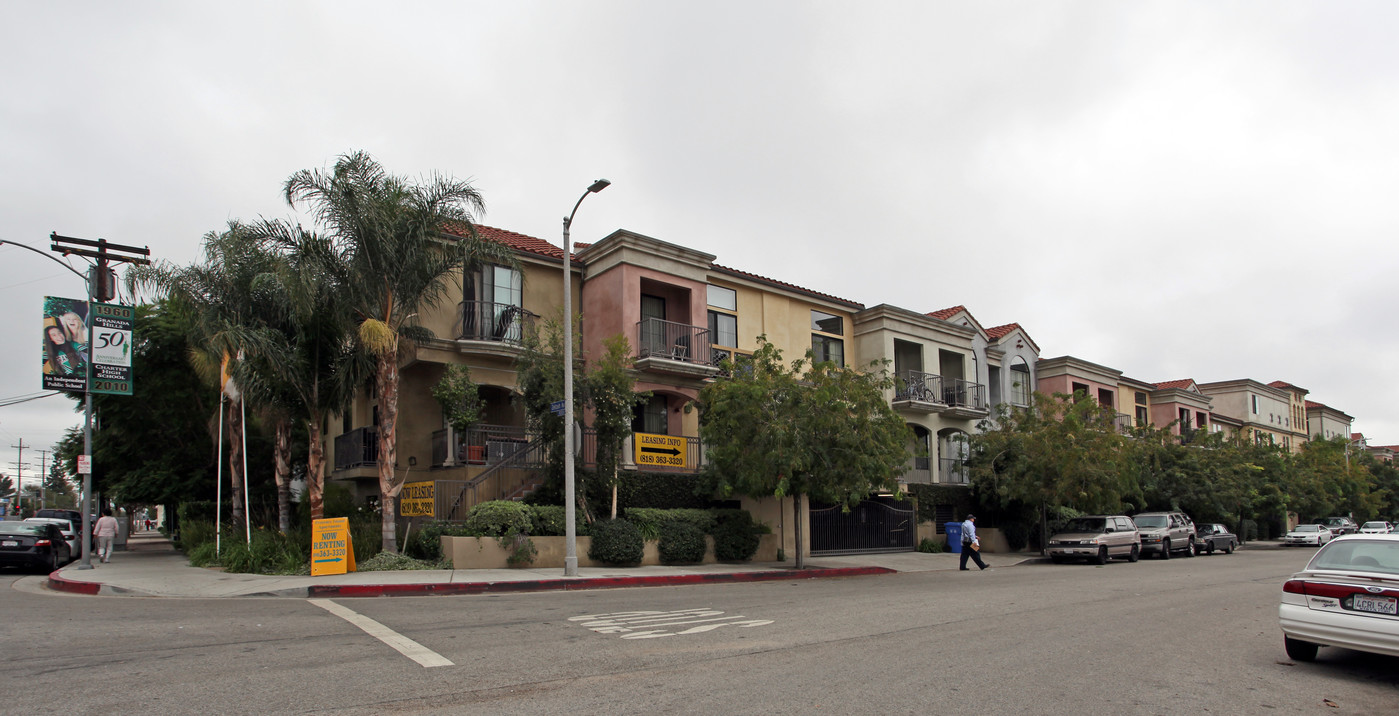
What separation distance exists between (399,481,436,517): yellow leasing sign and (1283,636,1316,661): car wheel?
1607 centimetres

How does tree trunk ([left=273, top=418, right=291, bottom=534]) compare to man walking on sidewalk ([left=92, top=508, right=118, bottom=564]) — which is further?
man walking on sidewalk ([left=92, top=508, right=118, bottom=564])

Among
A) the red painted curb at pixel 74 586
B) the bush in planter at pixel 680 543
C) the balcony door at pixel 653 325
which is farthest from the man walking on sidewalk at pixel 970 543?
the red painted curb at pixel 74 586

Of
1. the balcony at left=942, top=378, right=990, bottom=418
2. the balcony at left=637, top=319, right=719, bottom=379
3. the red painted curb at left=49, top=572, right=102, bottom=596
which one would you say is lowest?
the red painted curb at left=49, top=572, right=102, bottom=596

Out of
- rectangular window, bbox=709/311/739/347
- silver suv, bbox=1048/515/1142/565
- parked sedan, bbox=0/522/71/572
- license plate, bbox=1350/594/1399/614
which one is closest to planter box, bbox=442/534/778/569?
rectangular window, bbox=709/311/739/347

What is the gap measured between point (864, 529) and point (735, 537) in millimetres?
6923

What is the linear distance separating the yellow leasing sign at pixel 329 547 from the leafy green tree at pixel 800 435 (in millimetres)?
8368

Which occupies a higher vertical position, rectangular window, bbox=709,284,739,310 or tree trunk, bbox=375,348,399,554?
rectangular window, bbox=709,284,739,310

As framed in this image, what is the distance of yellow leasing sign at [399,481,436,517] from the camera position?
20031mm

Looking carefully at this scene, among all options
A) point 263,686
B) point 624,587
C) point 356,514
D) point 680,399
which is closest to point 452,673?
point 263,686

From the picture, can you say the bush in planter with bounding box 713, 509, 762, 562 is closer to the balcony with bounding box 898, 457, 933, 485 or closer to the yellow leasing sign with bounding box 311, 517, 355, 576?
the yellow leasing sign with bounding box 311, 517, 355, 576

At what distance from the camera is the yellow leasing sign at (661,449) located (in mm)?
23188

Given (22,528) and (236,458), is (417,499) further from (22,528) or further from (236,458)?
(22,528)

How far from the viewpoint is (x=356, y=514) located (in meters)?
22.0

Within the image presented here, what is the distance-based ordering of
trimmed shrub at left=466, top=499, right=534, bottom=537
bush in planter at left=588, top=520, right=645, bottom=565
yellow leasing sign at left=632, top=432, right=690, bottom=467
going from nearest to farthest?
trimmed shrub at left=466, top=499, right=534, bottom=537 → bush in planter at left=588, top=520, right=645, bottom=565 → yellow leasing sign at left=632, top=432, right=690, bottom=467
